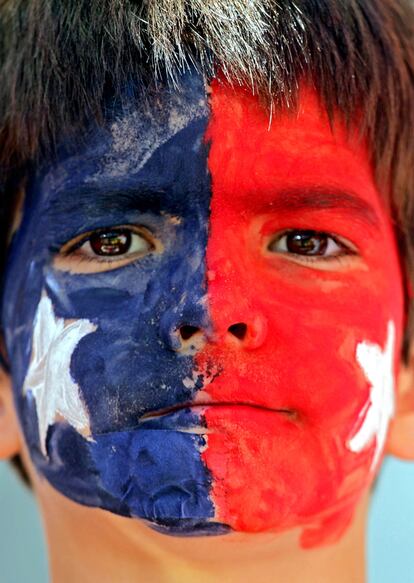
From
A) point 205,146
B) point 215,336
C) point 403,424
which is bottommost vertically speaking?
Result: point 403,424

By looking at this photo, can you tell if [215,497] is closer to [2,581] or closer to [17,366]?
[17,366]

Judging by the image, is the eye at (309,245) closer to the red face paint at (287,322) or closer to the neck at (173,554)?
the red face paint at (287,322)

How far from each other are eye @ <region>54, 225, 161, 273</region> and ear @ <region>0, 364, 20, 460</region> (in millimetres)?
263

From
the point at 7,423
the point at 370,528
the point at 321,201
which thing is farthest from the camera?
the point at 370,528

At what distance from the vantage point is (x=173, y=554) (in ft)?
3.82

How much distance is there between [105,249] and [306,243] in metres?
0.26

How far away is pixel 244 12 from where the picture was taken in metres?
1.16

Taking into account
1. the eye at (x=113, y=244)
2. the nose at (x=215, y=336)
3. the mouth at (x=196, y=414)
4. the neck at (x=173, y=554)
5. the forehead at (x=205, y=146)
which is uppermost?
the forehead at (x=205, y=146)

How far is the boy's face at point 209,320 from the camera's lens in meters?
1.09

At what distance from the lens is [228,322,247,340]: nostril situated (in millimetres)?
1096

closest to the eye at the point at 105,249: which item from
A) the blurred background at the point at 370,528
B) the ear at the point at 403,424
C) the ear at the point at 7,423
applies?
the ear at the point at 7,423

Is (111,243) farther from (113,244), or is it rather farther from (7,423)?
(7,423)

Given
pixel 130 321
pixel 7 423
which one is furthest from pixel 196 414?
pixel 7 423

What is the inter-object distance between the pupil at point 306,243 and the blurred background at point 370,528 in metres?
0.90
